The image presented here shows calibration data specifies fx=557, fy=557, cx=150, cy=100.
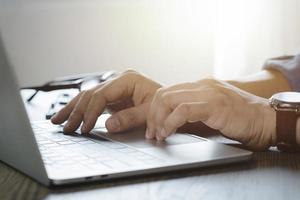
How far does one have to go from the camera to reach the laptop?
21.6 inches

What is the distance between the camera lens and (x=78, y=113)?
0.86 metres

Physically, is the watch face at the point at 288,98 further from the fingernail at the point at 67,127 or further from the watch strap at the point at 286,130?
the fingernail at the point at 67,127

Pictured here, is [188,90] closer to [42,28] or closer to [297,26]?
[297,26]

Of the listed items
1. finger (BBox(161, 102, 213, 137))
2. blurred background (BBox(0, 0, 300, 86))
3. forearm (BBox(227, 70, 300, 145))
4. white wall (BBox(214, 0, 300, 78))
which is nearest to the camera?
finger (BBox(161, 102, 213, 137))

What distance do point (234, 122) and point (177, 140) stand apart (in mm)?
81

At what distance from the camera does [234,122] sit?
2.47ft

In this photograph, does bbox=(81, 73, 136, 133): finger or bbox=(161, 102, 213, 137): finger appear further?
bbox=(81, 73, 136, 133): finger

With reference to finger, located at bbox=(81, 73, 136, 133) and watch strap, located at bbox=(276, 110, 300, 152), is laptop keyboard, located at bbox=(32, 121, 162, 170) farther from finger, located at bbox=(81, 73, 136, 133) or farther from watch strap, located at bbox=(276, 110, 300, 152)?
watch strap, located at bbox=(276, 110, 300, 152)

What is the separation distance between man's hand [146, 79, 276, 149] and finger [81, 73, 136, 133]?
112 millimetres

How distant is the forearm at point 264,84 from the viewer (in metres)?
1.10

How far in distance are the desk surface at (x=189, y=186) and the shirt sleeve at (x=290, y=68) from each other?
0.50 m

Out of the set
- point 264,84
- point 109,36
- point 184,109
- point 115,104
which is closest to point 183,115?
point 184,109

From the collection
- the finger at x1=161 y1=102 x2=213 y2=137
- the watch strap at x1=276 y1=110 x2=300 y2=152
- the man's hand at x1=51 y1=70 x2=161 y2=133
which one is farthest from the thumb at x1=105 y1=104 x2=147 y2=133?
the watch strap at x1=276 y1=110 x2=300 y2=152

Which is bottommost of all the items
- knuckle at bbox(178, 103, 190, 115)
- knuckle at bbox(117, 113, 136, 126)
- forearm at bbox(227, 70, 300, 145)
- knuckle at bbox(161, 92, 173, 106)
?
forearm at bbox(227, 70, 300, 145)
